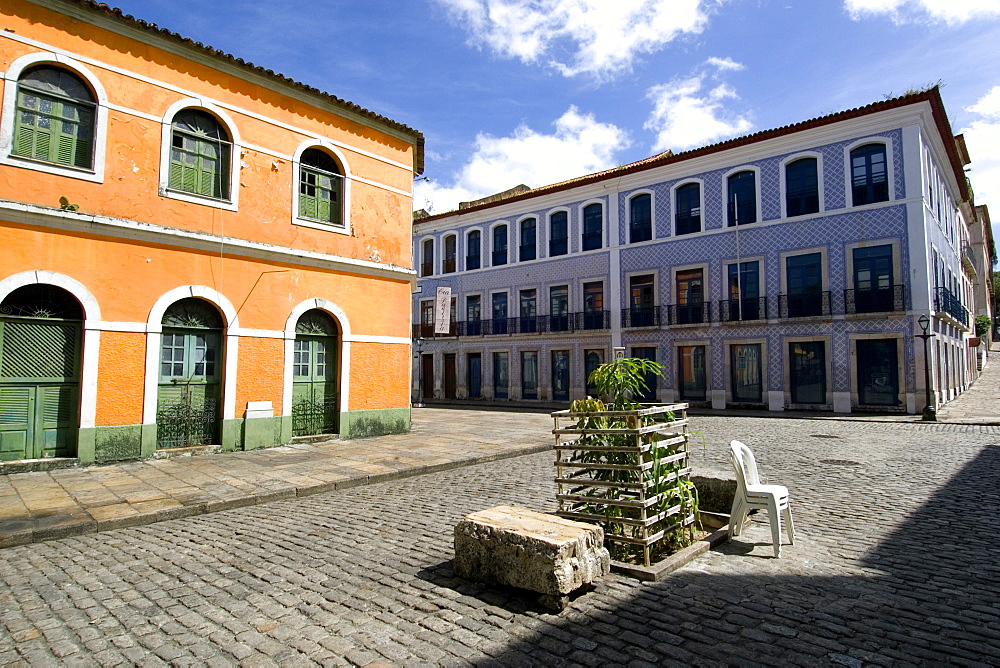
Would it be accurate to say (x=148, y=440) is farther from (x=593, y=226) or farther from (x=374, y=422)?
(x=593, y=226)

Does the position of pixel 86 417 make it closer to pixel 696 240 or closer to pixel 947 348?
pixel 696 240

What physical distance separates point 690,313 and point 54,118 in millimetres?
20015

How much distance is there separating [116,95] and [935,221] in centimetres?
2423

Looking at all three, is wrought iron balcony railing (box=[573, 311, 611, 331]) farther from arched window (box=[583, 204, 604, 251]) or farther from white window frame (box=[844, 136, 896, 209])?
white window frame (box=[844, 136, 896, 209])

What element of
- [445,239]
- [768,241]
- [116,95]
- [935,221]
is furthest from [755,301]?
[116,95]

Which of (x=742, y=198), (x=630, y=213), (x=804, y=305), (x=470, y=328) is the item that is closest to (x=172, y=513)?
(x=804, y=305)

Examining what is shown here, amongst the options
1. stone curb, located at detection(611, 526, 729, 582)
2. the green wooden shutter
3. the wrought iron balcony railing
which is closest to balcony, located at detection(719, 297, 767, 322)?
the wrought iron balcony railing

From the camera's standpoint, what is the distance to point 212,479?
798cm

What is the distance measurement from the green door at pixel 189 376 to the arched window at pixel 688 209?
18290mm

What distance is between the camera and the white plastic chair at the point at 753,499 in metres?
4.73

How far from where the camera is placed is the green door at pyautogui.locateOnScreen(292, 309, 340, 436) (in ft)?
38.3

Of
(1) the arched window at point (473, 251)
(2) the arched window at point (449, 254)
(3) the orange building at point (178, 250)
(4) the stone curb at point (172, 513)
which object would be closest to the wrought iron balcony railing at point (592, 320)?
(1) the arched window at point (473, 251)

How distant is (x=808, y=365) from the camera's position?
66.0ft

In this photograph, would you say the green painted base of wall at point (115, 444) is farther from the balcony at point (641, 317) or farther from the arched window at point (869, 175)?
the arched window at point (869, 175)
